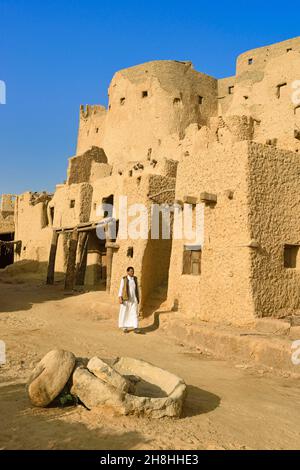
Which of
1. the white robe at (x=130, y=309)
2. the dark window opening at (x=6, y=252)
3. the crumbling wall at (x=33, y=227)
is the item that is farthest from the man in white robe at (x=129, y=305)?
the dark window opening at (x=6, y=252)

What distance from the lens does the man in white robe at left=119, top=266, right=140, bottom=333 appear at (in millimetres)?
9837

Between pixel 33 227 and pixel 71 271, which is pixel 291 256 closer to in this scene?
pixel 71 271

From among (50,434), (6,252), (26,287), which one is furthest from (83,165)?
(50,434)

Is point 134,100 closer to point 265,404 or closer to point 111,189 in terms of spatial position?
point 111,189

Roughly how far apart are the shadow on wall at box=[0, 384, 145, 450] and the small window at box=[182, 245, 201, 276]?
612 cm

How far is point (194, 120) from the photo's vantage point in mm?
29000

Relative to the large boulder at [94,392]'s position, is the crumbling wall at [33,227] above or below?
above

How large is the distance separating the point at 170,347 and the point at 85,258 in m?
10.2

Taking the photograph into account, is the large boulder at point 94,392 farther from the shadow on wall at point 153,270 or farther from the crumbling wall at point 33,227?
the crumbling wall at point 33,227

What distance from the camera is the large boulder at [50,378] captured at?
178 inches

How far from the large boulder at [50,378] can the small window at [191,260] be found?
5802 millimetres

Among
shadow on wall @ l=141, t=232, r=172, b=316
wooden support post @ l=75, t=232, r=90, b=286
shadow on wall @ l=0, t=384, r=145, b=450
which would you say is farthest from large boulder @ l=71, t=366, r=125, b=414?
wooden support post @ l=75, t=232, r=90, b=286

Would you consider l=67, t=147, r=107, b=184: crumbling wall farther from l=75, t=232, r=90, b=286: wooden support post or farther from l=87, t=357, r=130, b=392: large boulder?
l=87, t=357, r=130, b=392: large boulder

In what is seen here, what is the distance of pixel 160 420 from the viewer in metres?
4.36
